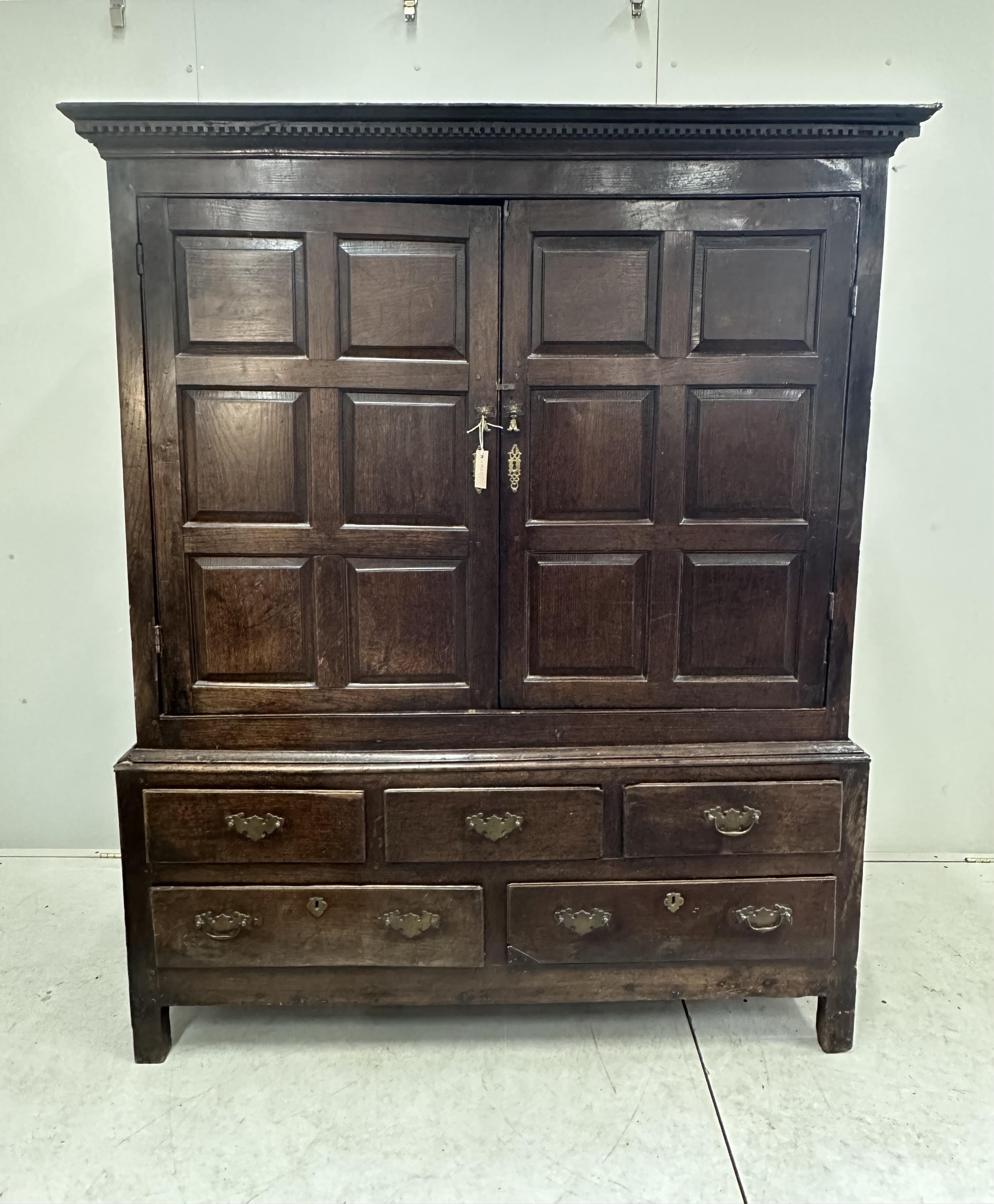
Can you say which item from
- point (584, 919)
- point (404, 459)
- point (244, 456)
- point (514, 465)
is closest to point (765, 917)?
point (584, 919)

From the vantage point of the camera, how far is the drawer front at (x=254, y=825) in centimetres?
177

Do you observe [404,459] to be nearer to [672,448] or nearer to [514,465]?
[514,465]

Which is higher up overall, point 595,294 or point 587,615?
point 595,294

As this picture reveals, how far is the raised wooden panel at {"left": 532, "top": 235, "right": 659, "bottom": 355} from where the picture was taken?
1.67 metres

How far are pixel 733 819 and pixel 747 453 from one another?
2.47 ft

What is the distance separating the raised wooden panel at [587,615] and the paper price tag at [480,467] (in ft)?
0.60

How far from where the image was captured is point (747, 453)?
173cm

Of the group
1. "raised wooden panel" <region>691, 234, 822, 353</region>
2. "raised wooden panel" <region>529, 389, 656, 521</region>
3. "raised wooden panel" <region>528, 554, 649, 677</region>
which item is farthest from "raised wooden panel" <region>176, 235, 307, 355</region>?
"raised wooden panel" <region>691, 234, 822, 353</region>

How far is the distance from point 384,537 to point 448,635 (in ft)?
0.79

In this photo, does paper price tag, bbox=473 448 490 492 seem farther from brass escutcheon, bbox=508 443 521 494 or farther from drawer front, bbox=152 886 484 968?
drawer front, bbox=152 886 484 968

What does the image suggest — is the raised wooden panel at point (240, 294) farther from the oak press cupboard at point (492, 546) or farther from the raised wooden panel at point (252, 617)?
the raised wooden panel at point (252, 617)

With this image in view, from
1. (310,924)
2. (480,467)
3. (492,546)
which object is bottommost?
(310,924)

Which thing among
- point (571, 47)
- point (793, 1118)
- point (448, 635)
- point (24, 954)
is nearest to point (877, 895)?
point (793, 1118)

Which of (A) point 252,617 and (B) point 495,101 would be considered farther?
(B) point 495,101
